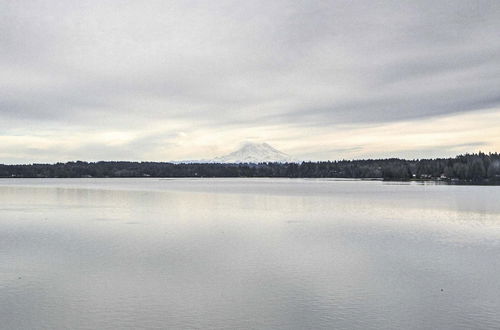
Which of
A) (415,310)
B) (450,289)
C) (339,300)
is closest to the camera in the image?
(415,310)

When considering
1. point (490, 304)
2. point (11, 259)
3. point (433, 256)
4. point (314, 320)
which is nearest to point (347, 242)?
point (433, 256)

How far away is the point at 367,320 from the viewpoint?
1079cm

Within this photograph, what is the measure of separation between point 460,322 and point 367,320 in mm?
2218

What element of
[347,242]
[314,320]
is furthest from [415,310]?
[347,242]

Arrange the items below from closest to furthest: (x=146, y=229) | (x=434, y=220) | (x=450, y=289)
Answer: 1. (x=450, y=289)
2. (x=146, y=229)
3. (x=434, y=220)

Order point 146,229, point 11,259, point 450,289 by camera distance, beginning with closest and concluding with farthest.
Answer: point 450,289, point 11,259, point 146,229

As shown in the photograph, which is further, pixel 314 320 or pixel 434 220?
pixel 434 220

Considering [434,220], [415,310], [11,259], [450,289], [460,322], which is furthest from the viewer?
[434,220]

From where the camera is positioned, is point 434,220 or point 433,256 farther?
point 434,220

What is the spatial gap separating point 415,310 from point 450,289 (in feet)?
8.33

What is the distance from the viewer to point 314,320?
10.8 m

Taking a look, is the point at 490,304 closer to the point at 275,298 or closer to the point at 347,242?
the point at 275,298

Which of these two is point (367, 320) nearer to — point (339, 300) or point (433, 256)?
point (339, 300)

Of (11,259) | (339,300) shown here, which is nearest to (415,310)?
(339,300)
